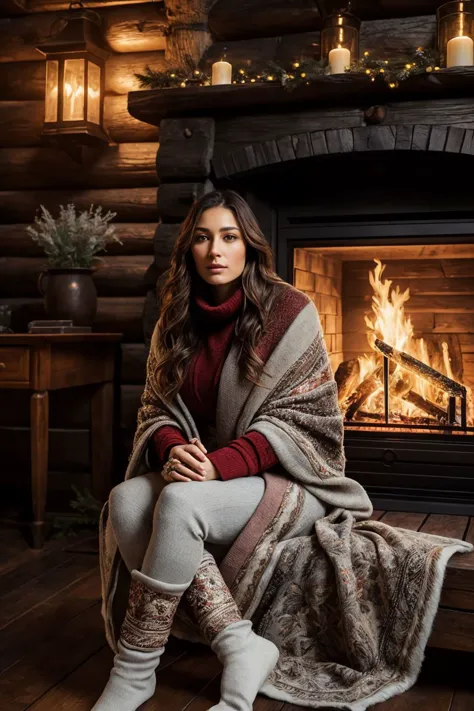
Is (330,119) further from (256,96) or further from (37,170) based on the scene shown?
(37,170)

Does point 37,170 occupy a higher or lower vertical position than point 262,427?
higher

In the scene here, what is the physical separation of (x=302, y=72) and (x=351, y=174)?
48 centimetres

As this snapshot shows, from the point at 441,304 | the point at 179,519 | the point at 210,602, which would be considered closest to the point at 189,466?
the point at 179,519

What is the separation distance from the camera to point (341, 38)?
3266 mm

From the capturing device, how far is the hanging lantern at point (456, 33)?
3.05m

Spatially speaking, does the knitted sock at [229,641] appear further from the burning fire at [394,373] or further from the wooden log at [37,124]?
the wooden log at [37,124]

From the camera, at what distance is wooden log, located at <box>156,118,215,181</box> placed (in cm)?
337

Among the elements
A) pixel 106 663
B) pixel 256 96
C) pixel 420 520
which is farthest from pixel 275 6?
pixel 106 663

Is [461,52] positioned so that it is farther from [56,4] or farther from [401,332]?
[56,4]

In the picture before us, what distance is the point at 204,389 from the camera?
2.52m

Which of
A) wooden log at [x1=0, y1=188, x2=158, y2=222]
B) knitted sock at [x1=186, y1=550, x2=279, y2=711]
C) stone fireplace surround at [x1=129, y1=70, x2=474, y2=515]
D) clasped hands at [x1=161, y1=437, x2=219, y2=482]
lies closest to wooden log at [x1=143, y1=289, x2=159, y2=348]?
stone fireplace surround at [x1=129, y1=70, x2=474, y2=515]

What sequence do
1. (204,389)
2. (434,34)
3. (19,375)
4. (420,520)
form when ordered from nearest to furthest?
1. (204,389)
2. (420,520)
3. (434,34)
4. (19,375)

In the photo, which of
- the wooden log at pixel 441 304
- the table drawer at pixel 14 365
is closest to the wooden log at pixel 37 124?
the table drawer at pixel 14 365

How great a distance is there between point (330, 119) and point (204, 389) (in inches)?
53.8
